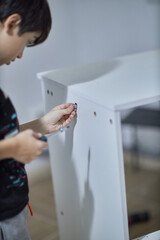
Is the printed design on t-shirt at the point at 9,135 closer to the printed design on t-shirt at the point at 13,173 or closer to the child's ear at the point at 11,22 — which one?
the printed design on t-shirt at the point at 13,173

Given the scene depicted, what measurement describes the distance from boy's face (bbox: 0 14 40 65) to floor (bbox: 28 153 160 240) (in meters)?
0.86

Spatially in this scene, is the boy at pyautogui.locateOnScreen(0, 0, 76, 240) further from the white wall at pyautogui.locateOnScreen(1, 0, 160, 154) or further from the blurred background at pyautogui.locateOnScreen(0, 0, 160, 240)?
the white wall at pyautogui.locateOnScreen(1, 0, 160, 154)

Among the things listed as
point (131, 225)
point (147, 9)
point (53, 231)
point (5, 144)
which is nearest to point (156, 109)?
point (147, 9)

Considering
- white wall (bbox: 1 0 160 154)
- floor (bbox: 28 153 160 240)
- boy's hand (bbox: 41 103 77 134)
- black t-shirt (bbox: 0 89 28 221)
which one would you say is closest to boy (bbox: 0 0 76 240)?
black t-shirt (bbox: 0 89 28 221)

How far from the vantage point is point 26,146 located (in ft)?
2.63

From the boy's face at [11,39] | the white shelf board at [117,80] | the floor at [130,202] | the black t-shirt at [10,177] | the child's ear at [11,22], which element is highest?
the child's ear at [11,22]

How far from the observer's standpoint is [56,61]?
1.79 metres

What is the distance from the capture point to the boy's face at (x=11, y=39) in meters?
0.82

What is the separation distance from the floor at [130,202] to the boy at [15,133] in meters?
0.63

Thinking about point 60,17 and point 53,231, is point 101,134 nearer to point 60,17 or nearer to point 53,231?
point 53,231

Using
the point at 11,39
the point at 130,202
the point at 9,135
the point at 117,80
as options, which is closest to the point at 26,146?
the point at 9,135

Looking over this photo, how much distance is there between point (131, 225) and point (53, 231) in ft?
0.99

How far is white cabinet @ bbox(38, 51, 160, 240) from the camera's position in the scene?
3.06 feet

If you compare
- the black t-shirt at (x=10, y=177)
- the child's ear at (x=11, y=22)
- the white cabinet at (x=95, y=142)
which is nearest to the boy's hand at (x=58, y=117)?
the white cabinet at (x=95, y=142)
